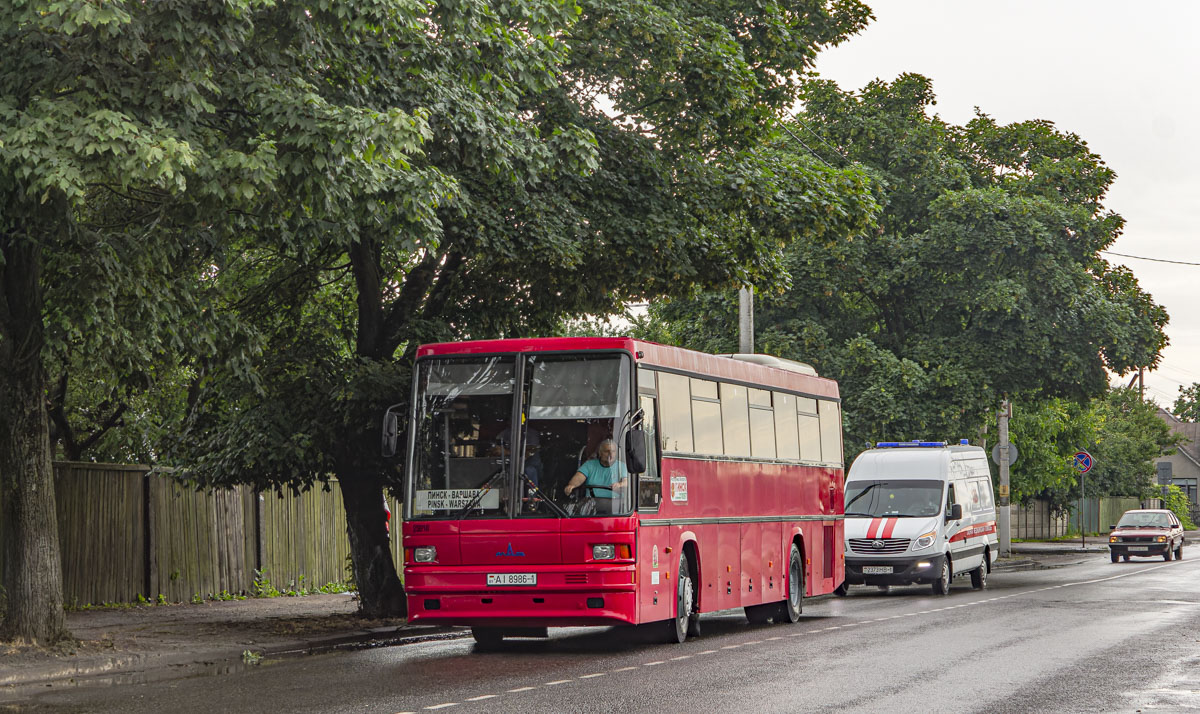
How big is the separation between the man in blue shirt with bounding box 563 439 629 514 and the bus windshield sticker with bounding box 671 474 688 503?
1.20 meters

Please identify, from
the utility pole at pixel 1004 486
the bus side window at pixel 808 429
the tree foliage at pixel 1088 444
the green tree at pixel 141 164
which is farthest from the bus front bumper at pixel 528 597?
the utility pole at pixel 1004 486

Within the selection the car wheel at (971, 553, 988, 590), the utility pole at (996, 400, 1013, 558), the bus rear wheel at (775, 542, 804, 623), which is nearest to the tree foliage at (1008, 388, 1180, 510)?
the utility pole at (996, 400, 1013, 558)

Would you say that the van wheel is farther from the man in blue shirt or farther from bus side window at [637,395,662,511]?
the man in blue shirt

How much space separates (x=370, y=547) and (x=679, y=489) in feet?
15.3

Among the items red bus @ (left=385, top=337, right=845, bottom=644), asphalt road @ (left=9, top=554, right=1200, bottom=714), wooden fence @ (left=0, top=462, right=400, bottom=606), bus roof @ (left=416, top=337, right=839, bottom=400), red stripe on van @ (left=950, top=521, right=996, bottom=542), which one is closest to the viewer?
asphalt road @ (left=9, top=554, right=1200, bottom=714)

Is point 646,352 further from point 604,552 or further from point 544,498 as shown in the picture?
point 604,552

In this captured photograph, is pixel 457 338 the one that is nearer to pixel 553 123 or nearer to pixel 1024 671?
pixel 553 123

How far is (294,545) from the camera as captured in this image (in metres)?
24.3

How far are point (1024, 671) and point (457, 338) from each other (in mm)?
8308

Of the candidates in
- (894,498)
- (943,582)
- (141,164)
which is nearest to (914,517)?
(894,498)

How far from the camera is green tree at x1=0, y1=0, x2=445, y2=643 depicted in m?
11.3

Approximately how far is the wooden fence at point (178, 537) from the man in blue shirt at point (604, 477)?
216 inches

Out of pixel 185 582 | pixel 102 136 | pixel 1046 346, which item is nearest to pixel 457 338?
pixel 185 582

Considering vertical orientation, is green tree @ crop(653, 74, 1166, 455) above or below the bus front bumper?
above
